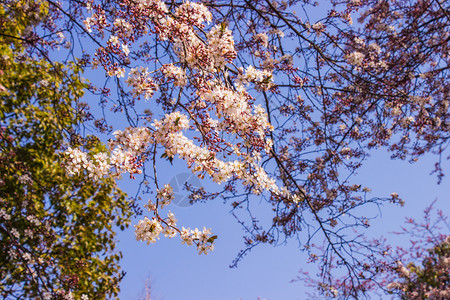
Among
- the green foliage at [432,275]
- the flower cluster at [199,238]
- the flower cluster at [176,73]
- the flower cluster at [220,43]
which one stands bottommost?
the flower cluster at [199,238]

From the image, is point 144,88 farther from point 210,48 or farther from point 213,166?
point 213,166

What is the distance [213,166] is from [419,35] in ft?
12.5

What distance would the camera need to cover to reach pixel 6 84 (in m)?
4.21

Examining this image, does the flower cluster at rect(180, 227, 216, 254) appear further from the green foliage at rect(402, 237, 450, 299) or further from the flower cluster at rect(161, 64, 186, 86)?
the green foliage at rect(402, 237, 450, 299)

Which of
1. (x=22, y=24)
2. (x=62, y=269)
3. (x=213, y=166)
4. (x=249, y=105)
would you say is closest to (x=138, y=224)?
(x=213, y=166)

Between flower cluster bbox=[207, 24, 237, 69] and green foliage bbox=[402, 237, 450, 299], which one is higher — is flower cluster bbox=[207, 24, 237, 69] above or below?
below

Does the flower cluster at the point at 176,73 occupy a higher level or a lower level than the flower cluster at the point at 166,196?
higher

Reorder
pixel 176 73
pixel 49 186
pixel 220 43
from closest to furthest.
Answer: pixel 220 43
pixel 176 73
pixel 49 186

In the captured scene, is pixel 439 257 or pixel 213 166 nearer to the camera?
pixel 213 166

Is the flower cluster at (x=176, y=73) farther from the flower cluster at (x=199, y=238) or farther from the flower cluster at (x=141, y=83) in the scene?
the flower cluster at (x=199, y=238)

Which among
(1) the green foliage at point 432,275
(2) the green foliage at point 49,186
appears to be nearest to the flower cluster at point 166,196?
(2) the green foliage at point 49,186

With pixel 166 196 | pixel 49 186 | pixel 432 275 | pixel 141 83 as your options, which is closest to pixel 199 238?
pixel 166 196

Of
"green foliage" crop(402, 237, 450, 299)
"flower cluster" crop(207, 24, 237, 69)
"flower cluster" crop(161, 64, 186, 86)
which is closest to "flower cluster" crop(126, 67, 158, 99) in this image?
"flower cluster" crop(161, 64, 186, 86)

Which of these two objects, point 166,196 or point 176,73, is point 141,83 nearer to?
point 176,73
